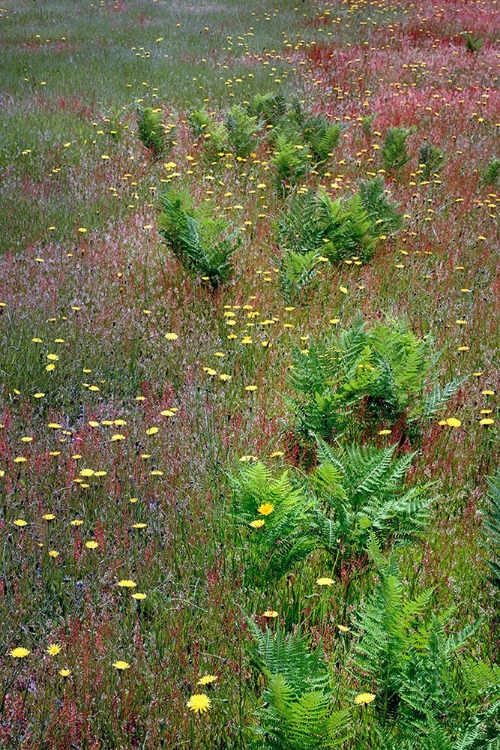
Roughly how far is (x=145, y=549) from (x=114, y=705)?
28.3 inches

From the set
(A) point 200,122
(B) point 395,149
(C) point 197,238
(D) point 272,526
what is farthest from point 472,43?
(D) point 272,526

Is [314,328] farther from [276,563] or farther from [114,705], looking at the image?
[114,705]

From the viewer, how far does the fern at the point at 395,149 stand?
302 inches

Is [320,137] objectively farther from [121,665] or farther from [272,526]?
→ [121,665]

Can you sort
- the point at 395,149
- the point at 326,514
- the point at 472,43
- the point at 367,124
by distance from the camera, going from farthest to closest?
the point at 472,43, the point at 367,124, the point at 395,149, the point at 326,514

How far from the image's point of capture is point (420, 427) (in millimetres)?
3824

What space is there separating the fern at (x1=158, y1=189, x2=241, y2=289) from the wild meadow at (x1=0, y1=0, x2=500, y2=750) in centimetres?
2

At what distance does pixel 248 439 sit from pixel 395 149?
16.6 ft

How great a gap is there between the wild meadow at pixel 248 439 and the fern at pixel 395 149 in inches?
0.9

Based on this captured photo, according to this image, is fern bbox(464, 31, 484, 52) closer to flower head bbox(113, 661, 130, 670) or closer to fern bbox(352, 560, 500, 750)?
fern bbox(352, 560, 500, 750)

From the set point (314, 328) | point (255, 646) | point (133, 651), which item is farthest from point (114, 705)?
point (314, 328)

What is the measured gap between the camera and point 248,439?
375 cm

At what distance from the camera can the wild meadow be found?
2215mm

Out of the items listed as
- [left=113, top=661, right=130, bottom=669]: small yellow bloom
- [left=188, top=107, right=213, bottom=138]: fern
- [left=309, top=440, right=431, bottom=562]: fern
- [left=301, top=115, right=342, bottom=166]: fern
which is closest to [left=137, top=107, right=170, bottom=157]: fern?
[left=188, top=107, right=213, bottom=138]: fern
